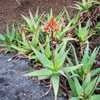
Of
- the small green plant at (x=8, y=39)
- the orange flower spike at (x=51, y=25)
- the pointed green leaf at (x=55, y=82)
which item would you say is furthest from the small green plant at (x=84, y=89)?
the small green plant at (x=8, y=39)

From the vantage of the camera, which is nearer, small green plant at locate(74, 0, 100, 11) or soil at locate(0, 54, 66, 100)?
soil at locate(0, 54, 66, 100)

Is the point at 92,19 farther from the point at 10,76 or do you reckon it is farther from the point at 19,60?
the point at 10,76

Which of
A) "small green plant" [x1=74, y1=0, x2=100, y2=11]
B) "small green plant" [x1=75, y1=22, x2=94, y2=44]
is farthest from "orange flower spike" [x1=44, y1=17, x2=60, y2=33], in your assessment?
"small green plant" [x1=74, y1=0, x2=100, y2=11]

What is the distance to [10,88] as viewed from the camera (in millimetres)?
3090

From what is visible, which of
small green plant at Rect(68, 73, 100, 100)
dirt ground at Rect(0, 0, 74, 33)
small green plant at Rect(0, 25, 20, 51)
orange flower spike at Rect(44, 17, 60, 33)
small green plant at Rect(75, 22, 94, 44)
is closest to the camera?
small green plant at Rect(68, 73, 100, 100)

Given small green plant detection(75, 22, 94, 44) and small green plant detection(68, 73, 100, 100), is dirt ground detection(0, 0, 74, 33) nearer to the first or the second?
small green plant detection(75, 22, 94, 44)

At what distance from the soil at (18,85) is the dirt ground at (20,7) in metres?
1.45

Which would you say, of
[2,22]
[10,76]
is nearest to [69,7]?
[2,22]

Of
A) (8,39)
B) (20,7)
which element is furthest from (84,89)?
(20,7)

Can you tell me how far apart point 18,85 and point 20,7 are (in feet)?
7.71

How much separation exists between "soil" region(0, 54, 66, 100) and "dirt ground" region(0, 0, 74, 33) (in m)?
1.45

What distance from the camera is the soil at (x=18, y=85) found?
298 cm

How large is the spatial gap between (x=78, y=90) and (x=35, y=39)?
44.8 inches

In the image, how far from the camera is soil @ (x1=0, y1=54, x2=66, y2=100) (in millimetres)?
2982
